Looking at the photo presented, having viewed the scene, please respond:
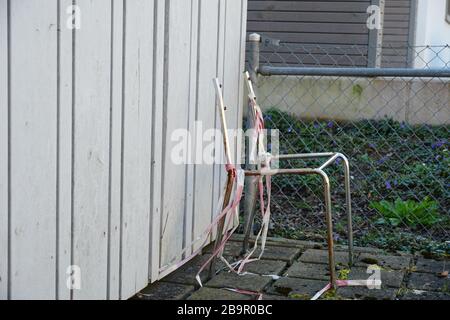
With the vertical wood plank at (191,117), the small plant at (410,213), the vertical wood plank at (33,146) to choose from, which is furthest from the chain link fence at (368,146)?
the vertical wood plank at (33,146)

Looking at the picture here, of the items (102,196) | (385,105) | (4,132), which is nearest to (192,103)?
(102,196)

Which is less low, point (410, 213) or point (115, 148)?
point (115, 148)

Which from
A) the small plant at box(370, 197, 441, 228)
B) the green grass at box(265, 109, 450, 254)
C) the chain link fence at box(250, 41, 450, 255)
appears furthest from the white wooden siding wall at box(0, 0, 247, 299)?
the small plant at box(370, 197, 441, 228)

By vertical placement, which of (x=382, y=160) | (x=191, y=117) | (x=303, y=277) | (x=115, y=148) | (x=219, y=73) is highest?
(x=219, y=73)

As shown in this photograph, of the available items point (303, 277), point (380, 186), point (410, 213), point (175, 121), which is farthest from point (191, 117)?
point (380, 186)

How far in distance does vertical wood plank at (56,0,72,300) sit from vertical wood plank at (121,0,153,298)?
0.44 metres

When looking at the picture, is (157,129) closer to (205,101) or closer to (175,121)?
(175,121)

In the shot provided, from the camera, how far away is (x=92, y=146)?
2719mm

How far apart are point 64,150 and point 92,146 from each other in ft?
0.66

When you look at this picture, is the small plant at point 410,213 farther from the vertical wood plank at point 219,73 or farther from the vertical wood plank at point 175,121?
the vertical wood plank at point 175,121

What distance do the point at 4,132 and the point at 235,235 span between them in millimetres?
2556

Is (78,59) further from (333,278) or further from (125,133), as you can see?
(333,278)

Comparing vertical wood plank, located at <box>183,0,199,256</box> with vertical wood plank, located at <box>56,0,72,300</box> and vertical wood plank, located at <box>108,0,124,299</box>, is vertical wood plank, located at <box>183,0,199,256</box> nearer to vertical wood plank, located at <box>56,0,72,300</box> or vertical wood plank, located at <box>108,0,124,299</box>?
vertical wood plank, located at <box>108,0,124,299</box>

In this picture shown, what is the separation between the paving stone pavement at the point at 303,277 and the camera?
3352 millimetres
